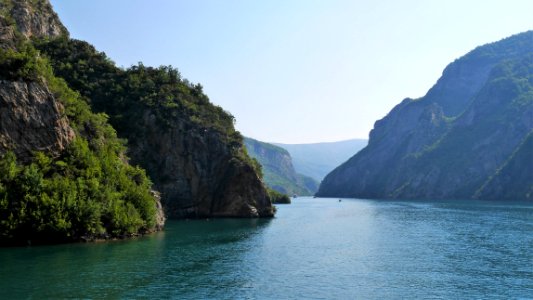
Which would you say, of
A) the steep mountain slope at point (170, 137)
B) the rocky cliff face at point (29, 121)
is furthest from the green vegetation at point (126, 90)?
the rocky cliff face at point (29, 121)

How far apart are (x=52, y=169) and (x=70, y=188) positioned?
5.17m

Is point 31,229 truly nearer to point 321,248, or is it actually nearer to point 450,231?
point 321,248

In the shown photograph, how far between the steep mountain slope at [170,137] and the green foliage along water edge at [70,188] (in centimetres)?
3405

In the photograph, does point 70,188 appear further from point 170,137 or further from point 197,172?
point 197,172

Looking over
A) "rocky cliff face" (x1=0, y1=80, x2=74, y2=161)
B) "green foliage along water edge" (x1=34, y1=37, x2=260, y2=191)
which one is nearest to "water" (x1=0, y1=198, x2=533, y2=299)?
"rocky cliff face" (x1=0, y1=80, x2=74, y2=161)

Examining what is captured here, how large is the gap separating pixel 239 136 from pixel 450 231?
2829 inches

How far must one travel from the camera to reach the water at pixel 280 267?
147 feet

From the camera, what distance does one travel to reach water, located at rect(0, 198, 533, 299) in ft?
147

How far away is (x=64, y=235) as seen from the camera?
71.0 m

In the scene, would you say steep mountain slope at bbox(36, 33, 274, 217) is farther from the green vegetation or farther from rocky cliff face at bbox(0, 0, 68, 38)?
rocky cliff face at bbox(0, 0, 68, 38)

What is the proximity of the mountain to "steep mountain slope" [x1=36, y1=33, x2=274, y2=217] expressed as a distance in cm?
28

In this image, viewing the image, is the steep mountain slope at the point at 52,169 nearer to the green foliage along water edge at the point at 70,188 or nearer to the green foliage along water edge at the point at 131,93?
the green foliage along water edge at the point at 70,188

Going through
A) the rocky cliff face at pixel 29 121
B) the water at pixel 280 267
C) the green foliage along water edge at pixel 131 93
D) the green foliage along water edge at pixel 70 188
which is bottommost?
the water at pixel 280 267

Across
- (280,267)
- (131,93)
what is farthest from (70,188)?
(131,93)
